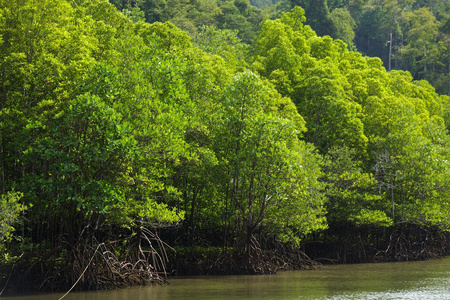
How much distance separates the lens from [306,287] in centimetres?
2253

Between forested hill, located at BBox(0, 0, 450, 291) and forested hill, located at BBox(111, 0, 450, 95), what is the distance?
26078 mm

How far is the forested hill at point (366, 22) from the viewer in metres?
68.4

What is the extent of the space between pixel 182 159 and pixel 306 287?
Answer: 6.99 meters

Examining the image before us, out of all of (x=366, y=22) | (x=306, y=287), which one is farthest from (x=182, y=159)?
(x=366, y=22)

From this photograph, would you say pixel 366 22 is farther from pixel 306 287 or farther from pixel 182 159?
pixel 306 287

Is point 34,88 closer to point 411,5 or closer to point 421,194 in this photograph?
point 421,194

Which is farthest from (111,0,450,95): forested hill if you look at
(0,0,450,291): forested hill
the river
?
the river

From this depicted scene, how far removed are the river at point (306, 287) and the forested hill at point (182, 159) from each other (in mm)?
1233

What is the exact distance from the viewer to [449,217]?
115ft

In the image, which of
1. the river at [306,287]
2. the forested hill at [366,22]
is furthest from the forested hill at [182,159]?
the forested hill at [366,22]

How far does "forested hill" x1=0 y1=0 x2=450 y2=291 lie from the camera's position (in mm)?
20375

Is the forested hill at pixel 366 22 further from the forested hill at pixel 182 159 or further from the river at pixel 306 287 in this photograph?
the river at pixel 306 287

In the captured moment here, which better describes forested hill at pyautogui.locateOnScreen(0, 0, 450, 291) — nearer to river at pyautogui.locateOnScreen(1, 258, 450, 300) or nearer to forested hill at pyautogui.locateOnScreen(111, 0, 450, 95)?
river at pyautogui.locateOnScreen(1, 258, 450, 300)

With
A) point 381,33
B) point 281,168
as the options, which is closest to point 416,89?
point 281,168
